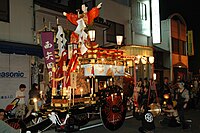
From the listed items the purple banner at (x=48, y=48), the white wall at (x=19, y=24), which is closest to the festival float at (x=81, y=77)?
the purple banner at (x=48, y=48)

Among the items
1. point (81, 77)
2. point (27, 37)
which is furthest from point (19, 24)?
point (81, 77)

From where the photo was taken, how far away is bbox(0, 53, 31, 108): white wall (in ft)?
44.6

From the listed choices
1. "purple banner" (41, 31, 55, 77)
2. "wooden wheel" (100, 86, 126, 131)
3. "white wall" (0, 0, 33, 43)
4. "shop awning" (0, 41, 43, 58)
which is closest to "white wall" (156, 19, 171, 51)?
"white wall" (0, 0, 33, 43)

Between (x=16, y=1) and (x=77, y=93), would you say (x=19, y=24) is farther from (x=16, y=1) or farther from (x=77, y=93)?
(x=77, y=93)

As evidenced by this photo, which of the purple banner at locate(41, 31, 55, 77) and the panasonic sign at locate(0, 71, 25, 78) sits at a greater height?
the purple banner at locate(41, 31, 55, 77)

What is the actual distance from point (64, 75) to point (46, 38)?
2.91 metres

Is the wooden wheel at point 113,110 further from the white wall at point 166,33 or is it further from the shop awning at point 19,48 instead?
the white wall at point 166,33

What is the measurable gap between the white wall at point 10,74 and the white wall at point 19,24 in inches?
41.0

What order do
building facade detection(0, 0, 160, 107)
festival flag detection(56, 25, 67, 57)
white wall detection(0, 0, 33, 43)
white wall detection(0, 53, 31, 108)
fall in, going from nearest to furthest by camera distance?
festival flag detection(56, 25, 67, 57) < building facade detection(0, 0, 160, 107) < white wall detection(0, 53, 31, 108) < white wall detection(0, 0, 33, 43)

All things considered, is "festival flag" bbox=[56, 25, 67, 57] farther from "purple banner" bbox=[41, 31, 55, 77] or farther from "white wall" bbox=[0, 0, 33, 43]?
"white wall" bbox=[0, 0, 33, 43]

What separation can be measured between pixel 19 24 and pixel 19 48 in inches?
92.6

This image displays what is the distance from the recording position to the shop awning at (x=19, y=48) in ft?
40.5

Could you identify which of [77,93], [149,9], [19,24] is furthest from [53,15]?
[149,9]

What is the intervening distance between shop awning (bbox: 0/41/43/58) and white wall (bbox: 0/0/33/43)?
115cm
